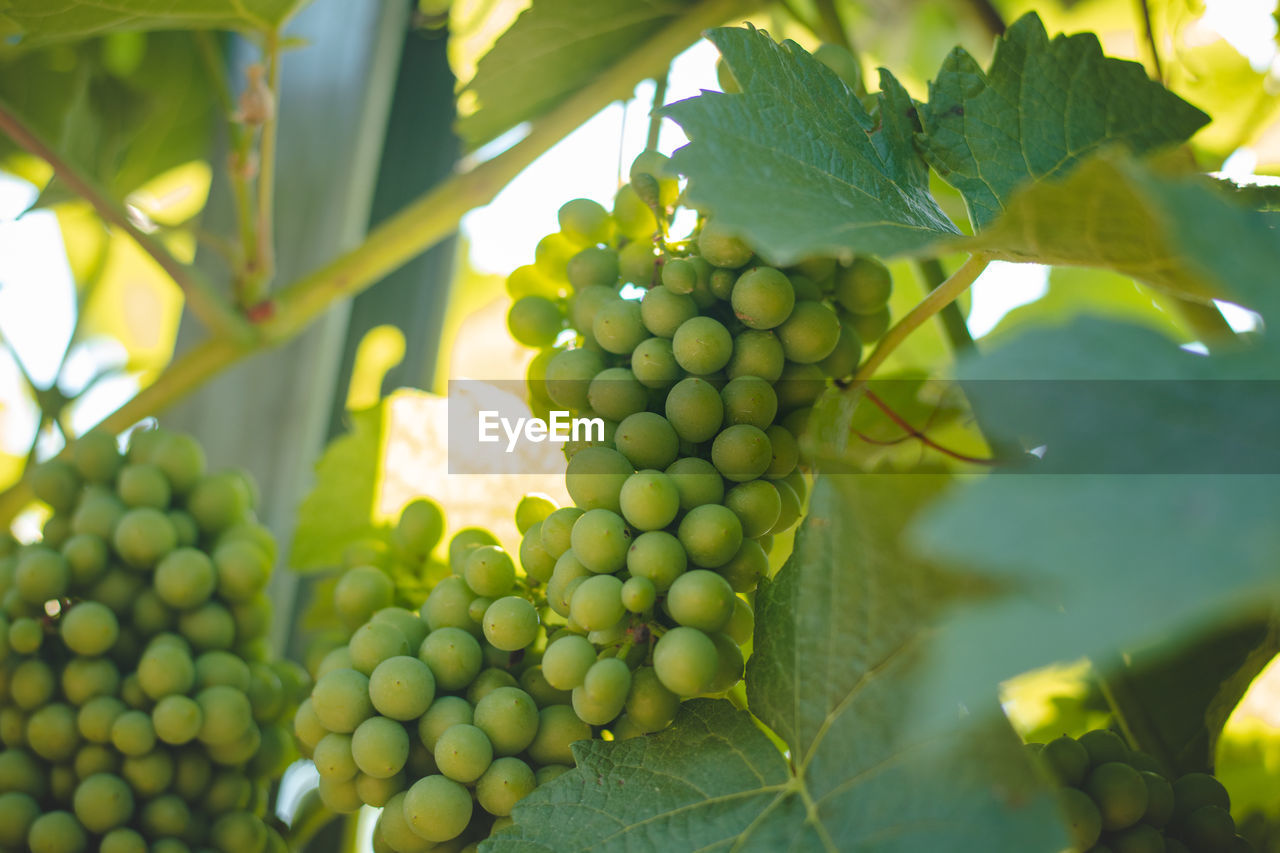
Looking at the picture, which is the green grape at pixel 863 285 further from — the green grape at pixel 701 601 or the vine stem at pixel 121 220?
the vine stem at pixel 121 220

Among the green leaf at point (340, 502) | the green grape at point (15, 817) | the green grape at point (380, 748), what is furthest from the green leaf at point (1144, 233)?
A: the green grape at point (15, 817)

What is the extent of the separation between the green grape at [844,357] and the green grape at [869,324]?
0.05 feet

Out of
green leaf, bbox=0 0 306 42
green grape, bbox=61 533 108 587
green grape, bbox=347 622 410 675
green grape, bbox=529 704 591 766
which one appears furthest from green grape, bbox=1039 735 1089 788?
green leaf, bbox=0 0 306 42

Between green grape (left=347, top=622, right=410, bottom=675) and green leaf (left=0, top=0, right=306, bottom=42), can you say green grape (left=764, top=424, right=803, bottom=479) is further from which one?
green leaf (left=0, top=0, right=306, bottom=42)

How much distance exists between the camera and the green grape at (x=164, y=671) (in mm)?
544

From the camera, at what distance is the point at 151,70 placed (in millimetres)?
914

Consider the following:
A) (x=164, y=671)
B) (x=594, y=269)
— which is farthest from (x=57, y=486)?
(x=594, y=269)

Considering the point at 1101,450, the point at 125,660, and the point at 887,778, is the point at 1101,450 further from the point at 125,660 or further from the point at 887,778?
the point at 125,660

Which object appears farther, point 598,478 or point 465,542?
point 465,542

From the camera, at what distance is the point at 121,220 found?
71 cm

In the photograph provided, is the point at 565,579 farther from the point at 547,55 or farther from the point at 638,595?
the point at 547,55

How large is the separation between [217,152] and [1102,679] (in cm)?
95

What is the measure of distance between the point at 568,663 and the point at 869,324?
264mm

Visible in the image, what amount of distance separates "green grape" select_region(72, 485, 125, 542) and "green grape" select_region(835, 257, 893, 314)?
1.54 ft
